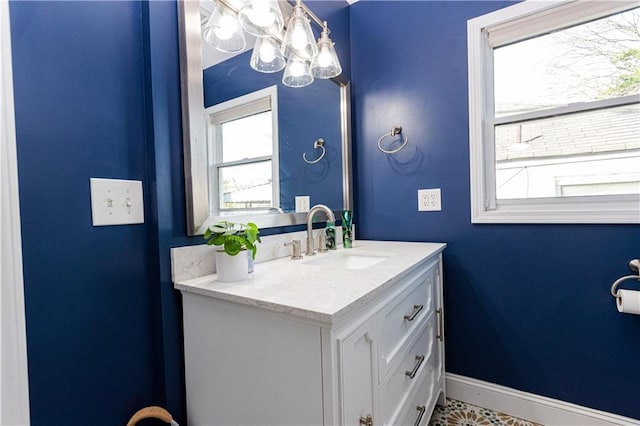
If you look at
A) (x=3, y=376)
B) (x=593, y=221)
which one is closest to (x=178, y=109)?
(x=3, y=376)

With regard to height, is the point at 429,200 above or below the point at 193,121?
below

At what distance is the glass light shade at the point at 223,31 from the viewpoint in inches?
38.7

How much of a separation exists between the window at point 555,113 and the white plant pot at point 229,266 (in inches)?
45.6

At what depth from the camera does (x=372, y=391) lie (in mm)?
775

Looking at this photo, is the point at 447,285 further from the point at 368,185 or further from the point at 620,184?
the point at 620,184

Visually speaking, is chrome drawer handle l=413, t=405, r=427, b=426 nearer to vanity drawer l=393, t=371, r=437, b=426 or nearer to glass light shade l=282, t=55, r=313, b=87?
vanity drawer l=393, t=371, r=437, b=426

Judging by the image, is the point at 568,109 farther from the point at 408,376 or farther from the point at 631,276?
the point at 408,376

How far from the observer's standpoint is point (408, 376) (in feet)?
3.34

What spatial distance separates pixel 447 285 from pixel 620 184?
A: 83 centimetres

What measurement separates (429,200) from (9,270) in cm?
157

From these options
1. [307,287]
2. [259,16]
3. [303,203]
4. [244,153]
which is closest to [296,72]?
[259,16]

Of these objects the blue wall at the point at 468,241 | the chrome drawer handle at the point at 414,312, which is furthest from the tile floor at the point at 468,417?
the chrome drawer handle at the point at 414,312

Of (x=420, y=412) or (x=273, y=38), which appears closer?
(x=420, y=412)

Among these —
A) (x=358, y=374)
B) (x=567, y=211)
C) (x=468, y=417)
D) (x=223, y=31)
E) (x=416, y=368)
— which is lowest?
(x=468, y=417)
